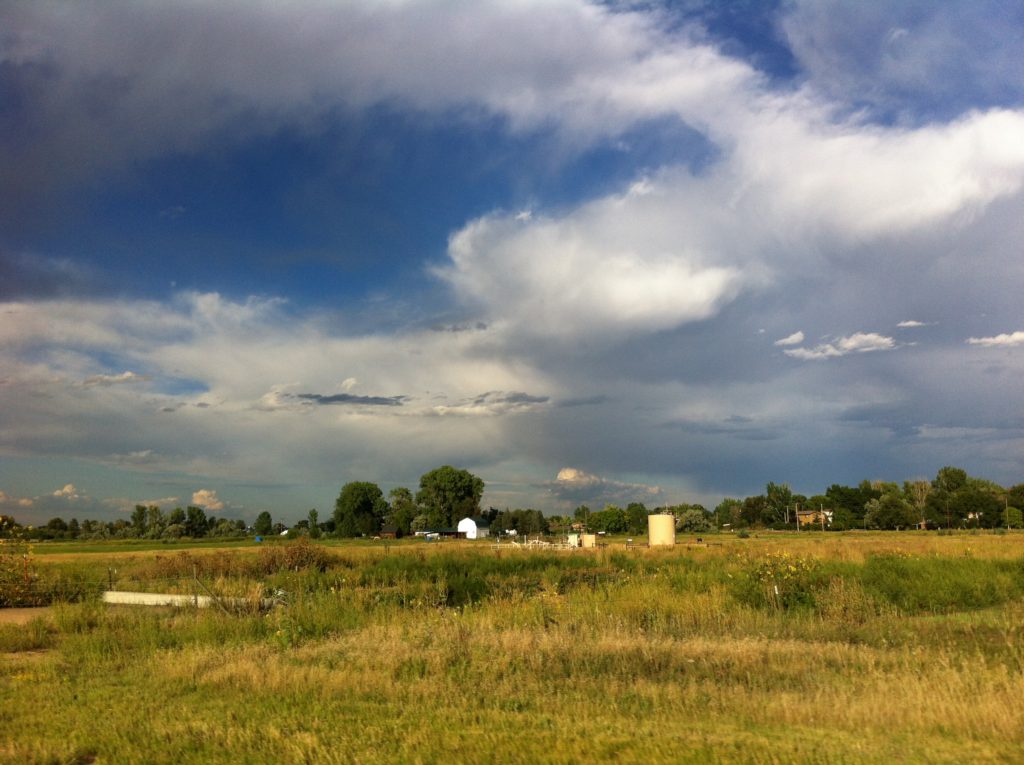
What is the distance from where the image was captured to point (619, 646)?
1173 centimetres

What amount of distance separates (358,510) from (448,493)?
698 inches

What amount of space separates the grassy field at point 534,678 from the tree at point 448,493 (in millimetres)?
125635

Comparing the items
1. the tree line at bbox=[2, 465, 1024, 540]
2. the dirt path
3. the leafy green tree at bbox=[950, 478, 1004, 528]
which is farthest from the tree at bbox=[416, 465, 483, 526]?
the dirt path

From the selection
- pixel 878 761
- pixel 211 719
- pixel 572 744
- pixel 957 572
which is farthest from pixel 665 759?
pixel 957 572

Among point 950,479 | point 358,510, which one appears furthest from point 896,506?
point 358,510

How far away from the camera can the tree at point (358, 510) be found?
14162 centimetres

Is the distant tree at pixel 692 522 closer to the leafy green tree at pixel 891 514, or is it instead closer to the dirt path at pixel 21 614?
the leafy green tree at pixel 891 514

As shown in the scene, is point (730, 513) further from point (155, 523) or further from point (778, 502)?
point (155, 523)

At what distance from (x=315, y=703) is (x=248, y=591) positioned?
1160cm

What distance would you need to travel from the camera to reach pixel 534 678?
10273mm

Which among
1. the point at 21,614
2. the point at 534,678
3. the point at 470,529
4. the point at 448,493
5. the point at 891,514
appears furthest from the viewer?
the point at 448,493

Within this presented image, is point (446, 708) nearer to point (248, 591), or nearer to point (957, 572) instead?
point (248, 591)

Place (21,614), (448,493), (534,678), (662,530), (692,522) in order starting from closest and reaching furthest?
(534,678) < (21,614) < (662,530) < (692,522) < (448,493)

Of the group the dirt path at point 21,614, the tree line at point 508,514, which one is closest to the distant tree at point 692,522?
the tree line at point 508,514
